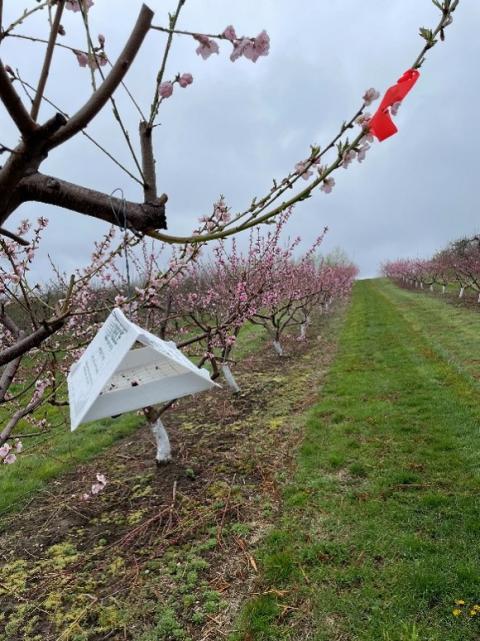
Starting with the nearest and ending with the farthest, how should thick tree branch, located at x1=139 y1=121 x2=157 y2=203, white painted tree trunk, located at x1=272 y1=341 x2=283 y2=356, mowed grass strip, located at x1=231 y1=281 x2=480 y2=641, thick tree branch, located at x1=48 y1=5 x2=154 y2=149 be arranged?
thick tree branch, located at x1=48 y1=5 x2=154 y2=149 → thick tree branch, located at x1=139 y1=121 x2=157 y2=203 → mowed grass strip, located at x1=231 y1=281 x2=480 y2=641 → white painted tree trunk, located at x1=272 y1=341 x2=283 y2=356

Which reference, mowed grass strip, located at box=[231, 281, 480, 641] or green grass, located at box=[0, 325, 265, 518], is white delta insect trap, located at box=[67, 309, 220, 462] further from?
green grass, located at box=[0, 325, 265, 518]

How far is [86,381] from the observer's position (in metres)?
1.63

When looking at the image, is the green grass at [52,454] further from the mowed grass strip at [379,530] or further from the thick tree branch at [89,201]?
the thick tree branch at [89,201]

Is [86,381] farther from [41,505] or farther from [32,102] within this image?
[41,505]

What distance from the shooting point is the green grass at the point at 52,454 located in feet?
19.2

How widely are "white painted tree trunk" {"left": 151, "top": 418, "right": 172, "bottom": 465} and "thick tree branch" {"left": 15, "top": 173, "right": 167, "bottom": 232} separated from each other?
14.9ft

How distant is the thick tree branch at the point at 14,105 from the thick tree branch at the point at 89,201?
0.28 m

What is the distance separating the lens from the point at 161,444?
230 inches

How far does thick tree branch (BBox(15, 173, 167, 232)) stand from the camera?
4.87 feet

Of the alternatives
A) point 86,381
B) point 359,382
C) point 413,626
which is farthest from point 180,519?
point 359,382

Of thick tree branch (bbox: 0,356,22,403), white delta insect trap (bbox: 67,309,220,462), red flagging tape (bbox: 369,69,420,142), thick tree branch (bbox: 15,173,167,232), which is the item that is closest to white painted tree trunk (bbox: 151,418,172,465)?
thick tree branch (bbox: 0,356,22,403)

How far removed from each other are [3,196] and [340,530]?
3.97 meters

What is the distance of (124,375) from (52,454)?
6.19m

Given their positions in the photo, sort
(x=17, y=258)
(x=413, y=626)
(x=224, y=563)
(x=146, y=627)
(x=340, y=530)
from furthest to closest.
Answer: (x=17, y=258) < (x=340, y=530) < (x=224, y=563) < (x=146, y=627) < (x=413, y=626)
